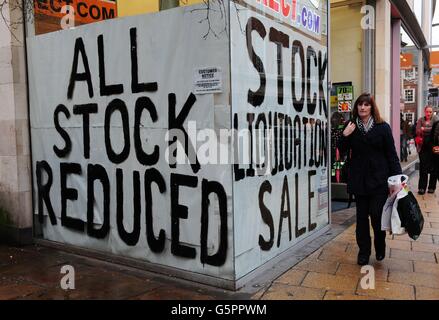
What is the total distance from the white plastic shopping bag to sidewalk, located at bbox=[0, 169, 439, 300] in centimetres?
49

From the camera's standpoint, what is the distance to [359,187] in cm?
478

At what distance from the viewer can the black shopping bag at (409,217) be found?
14.4 feet

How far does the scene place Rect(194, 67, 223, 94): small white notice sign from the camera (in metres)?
4.03

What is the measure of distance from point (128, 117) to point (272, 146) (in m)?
1.56

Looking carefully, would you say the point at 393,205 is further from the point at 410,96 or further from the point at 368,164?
the point at 410,96

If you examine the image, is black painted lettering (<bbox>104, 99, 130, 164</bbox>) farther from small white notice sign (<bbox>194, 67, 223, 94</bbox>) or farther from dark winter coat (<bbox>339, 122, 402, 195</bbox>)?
dark winter coat (<bbox>339, 122, 402, 195</bbox>)

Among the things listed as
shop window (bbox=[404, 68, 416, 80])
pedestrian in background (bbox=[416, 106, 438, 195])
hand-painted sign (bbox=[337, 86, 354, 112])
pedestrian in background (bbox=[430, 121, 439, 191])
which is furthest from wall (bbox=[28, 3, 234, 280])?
shop window (bbox=[404, 68, 416, 80])

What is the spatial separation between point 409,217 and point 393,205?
7.4 inches

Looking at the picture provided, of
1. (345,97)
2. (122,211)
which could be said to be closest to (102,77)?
(122,211)

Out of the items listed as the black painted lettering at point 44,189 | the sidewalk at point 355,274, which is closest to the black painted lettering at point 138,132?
the black painted lettering at point 44,189

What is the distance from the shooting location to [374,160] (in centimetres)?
472

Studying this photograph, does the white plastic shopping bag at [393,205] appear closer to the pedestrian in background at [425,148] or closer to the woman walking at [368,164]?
the woman walking at [368,164]
